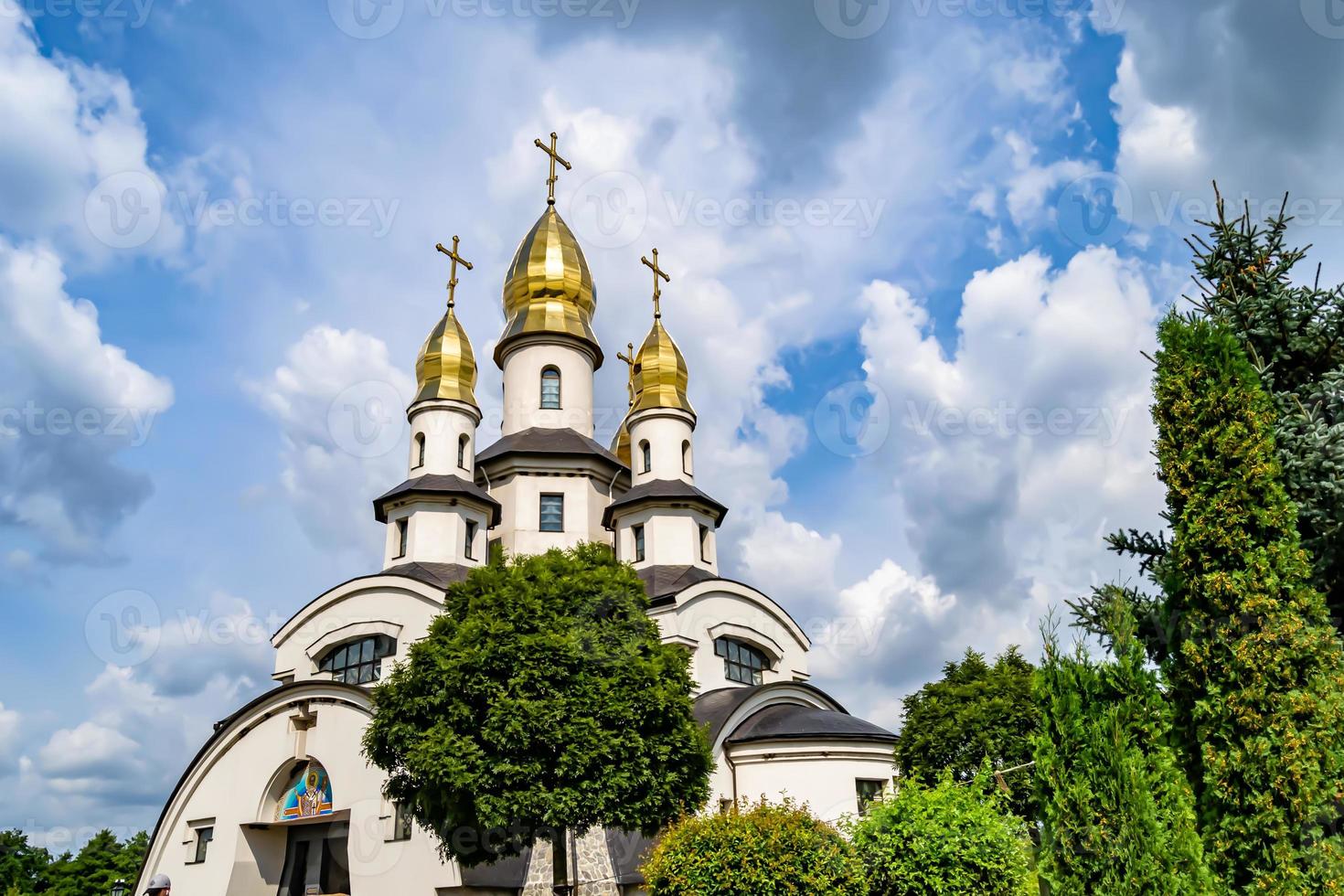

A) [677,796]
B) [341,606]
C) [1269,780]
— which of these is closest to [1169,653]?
[1269,780]

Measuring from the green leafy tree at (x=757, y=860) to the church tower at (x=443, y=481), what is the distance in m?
14.7

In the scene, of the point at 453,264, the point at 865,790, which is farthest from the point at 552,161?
the point at 865,790

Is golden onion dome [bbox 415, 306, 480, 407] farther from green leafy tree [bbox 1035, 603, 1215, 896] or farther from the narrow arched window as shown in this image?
green leafy tree [bbox 1035, 603, 1215, 896]

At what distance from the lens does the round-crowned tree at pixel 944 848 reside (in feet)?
43.5

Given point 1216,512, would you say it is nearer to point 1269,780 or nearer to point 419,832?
point 1269,780

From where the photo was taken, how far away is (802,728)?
75.4 feet

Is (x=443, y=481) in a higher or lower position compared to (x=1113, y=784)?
higher

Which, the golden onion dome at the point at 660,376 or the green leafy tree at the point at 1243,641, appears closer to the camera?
the green leafy tree at the point at 1243,641

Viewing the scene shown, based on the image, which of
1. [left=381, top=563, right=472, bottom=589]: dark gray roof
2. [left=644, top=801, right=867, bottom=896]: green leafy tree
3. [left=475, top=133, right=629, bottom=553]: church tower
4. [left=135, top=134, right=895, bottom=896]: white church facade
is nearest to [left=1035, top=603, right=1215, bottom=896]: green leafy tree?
[left=644, top=801, right=867, bottom=896]: green leafy tree

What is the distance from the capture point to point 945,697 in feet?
84.4

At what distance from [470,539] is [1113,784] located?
21.7m

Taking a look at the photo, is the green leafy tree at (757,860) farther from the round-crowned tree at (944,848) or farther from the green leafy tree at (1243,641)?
the green leafy tree at (1243,641)

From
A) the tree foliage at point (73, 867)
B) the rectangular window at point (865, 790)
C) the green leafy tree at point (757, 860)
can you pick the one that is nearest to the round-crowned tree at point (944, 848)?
the green leafy tree at point (757, 860)

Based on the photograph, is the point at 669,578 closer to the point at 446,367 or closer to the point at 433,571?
the point at 433,571
